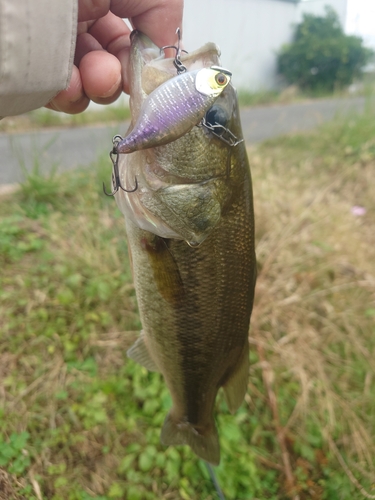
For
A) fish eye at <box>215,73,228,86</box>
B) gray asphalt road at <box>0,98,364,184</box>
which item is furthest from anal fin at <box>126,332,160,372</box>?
gray asphalt road at <box>0,98,364,184</box>

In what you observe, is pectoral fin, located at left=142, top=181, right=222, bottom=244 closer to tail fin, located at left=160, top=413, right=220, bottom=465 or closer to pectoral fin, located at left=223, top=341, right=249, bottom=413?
pectoral fin, located at left=223, top=341, right=249, bottom=413

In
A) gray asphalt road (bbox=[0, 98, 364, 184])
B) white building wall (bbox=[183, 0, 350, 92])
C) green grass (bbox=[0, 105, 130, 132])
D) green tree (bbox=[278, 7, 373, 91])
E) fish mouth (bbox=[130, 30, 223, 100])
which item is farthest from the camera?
green tree (bbox=[278, 7, 373, 91])

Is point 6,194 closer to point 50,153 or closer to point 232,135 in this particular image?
point 50,153

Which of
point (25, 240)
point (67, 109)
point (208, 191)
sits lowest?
point (25, 240)

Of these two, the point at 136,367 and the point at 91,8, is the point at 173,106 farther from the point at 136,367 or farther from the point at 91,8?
the point at 136,367

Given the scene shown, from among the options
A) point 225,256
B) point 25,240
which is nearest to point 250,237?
point 225,256

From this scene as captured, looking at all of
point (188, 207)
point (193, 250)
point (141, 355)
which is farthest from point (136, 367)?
point (188, 207)
